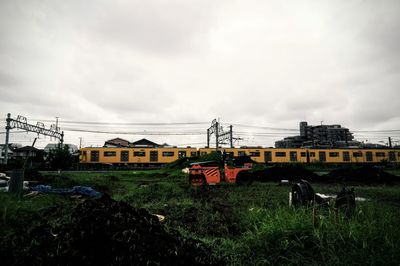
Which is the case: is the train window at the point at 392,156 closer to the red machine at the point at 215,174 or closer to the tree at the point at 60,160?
the red machine at the point at 215,174

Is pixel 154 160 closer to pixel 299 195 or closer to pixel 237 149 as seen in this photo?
pixel 237 149

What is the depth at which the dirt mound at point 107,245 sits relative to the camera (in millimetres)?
2174

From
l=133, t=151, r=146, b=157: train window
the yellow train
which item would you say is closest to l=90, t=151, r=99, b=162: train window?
the yellow train

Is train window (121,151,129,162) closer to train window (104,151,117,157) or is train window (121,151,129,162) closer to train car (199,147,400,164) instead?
train window (104,151,117,157)

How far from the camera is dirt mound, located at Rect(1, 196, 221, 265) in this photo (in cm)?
217

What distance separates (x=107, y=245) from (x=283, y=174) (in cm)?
1436

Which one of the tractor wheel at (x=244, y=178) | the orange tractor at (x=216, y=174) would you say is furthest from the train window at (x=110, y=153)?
the tractor wheel at (x=244, y=178)

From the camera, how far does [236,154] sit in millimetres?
28219

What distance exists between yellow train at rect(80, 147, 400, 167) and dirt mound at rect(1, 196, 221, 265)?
25073 millimetres

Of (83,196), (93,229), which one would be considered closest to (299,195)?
(93,229)

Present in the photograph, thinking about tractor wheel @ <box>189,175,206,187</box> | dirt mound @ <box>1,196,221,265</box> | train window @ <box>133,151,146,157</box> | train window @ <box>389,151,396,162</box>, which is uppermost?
train window @ <box>133,151,146,157</box>

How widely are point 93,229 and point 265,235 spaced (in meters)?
2.24

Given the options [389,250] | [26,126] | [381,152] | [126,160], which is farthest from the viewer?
[381,152]

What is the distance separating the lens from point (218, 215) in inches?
194
